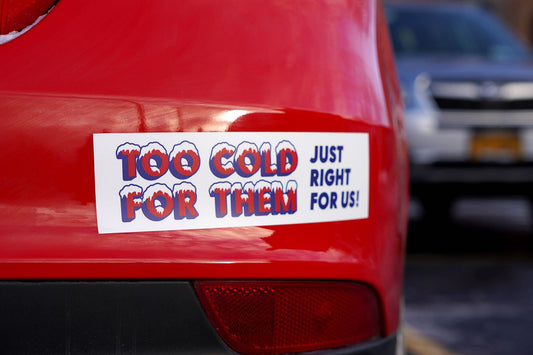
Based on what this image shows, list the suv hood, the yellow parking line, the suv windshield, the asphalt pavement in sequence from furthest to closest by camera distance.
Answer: the suv windshield < the suv hood < the asphalt pavement < the yellow parking line

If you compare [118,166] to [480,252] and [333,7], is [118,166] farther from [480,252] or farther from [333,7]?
[480,252]

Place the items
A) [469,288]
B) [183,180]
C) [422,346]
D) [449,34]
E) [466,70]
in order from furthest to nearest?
1. [449,34]
2. [466,70]
3. [469,288]
4. [422,346]
5. [183,180]

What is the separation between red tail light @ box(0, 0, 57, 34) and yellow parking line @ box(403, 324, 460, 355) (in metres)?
2.43

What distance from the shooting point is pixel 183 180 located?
1.47 meters

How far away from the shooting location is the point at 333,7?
1662 mm

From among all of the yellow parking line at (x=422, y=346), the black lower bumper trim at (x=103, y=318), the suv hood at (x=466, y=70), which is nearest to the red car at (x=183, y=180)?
the black lower bumper trim at (x=103, y=318)

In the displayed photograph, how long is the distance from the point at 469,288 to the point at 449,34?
8.61 ft

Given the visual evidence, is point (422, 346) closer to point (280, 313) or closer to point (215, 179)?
point (280, 313)

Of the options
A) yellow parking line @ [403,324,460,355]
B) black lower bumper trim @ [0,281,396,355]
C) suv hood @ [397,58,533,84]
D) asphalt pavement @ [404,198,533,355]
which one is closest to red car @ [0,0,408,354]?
black lower bumper trim @ [0,281,396,355]

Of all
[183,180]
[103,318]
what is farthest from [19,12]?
[103,318]

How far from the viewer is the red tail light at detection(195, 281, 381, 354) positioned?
60.4 inches

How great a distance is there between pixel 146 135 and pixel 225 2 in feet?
1.04

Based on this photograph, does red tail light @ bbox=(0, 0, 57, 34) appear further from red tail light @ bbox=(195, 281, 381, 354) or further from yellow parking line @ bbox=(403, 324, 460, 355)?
yellow parking line @ bbox=(403, 324, 460, 355)

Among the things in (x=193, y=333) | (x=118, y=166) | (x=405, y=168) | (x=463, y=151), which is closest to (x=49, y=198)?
(x=118, y=166)
